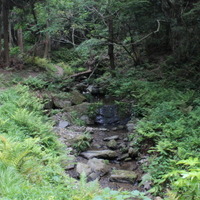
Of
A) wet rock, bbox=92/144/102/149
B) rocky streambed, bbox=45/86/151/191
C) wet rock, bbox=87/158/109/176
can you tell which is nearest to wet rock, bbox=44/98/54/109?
rocky streambed, bbox=45/86/151/191

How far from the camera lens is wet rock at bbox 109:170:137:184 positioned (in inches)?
220

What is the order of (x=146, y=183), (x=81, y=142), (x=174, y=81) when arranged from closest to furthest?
1. (x=146, y=183)
2. (x=81, y=142)
3. (x=174, y=81)

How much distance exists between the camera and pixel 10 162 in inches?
136

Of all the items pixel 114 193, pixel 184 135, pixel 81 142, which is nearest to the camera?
pixel 114 193

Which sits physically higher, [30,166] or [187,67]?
[187,67]

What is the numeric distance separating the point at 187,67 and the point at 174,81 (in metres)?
1.24

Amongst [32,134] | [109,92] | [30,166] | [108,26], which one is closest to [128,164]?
[32,134]

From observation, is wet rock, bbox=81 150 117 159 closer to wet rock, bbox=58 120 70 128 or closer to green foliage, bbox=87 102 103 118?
wet rock, bbox=58 120 70 128

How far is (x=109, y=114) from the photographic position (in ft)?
37.0

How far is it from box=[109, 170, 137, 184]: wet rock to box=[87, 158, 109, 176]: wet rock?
342mm

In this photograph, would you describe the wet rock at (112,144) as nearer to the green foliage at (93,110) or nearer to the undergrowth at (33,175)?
the undergrowth at (33,175)

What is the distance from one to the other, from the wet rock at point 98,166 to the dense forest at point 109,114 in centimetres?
4

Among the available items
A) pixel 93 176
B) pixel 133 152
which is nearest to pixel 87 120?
pixel 133 152

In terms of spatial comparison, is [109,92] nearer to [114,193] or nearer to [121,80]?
[121,80]
